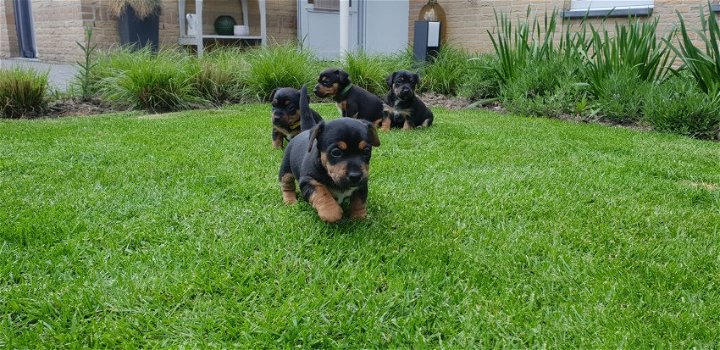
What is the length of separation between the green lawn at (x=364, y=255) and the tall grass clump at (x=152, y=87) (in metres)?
2.76

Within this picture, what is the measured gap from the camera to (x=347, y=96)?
18.2ft

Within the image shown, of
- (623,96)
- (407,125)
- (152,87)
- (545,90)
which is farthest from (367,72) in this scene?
(623,96)

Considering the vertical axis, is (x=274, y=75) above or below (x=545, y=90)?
above

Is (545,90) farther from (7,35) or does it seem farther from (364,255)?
(7,35)

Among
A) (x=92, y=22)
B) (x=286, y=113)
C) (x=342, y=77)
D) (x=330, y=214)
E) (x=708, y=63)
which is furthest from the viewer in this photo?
(x=92, y=22)

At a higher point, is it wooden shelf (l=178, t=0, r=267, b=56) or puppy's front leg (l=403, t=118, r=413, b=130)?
wooden shelf (l=178, t=0, r=267, b=56)

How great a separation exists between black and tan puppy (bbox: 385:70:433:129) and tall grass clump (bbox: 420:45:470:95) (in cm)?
326

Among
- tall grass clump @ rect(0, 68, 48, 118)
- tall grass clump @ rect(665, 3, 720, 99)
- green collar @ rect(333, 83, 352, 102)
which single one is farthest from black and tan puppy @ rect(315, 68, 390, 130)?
tall grass clump @ rect(665, 3, 720, 99)

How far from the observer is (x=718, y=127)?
5.62 m

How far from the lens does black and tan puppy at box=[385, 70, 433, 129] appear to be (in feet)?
18.7

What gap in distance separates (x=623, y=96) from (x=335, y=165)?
5.36m

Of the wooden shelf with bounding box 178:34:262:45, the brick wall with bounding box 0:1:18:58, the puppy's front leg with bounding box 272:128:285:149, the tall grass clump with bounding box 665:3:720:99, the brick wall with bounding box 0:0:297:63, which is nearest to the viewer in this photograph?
the puppy's front leg with bounding box 272:128:285:149

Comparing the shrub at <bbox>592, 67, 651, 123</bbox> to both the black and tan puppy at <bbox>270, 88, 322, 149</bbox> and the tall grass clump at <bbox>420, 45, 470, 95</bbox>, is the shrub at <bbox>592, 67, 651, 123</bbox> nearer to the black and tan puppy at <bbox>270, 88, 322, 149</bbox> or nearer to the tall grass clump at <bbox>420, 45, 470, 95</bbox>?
the tall grass clump at <bbox>420, 45, 470, 95</bbox>

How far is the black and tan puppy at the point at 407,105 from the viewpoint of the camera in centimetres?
569
